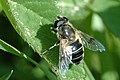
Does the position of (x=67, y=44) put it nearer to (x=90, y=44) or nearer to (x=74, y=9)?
(x=90, y=44)

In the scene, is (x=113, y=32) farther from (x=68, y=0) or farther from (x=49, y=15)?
(x=49, y=15)

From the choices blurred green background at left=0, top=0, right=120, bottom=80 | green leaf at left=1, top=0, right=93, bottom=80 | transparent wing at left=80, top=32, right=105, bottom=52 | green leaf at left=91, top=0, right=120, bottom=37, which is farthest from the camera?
green leaf at left=91, top=0, right=120, bottom=37

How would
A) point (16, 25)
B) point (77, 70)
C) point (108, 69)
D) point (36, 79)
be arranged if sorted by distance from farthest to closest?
point (108, 69) → point (36, 79) → point (77, 70) → point (16, 25)

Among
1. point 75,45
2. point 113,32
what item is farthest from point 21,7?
point 113,32

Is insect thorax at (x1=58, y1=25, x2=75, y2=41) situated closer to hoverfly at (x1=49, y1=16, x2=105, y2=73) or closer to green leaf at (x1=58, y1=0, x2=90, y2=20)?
hoverfly at (x1=49, y1=16, x2=105, y2=73)

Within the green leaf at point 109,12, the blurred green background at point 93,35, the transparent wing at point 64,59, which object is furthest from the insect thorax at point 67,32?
the green leaf at point 109,12

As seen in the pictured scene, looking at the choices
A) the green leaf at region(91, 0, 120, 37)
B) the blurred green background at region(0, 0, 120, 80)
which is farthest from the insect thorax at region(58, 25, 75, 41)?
the green leaf at region(91, 0, 120, 37)
